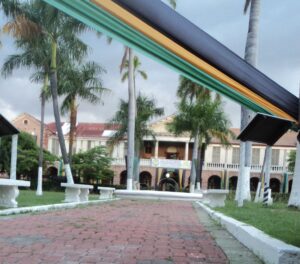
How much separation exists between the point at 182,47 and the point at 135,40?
0.44 meters

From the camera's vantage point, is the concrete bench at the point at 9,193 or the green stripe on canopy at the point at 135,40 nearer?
the green stripe on canopy at the point at 135,40

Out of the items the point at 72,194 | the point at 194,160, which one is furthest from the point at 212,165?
the point at 72,194

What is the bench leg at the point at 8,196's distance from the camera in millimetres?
11742

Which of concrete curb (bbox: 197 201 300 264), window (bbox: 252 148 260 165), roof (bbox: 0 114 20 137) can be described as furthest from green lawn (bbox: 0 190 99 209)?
window (bbox: 252 148 260 165)

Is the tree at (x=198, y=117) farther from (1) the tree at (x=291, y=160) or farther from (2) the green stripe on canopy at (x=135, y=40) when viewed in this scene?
(2) the green stripe on canopy at (x=135, y=40)

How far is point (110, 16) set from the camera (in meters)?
4.09

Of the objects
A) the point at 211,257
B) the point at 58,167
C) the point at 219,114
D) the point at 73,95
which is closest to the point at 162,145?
the point at 58,167

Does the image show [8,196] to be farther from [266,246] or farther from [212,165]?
[212,165]

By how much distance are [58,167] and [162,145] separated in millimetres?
10951

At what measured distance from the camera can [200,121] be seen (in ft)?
110

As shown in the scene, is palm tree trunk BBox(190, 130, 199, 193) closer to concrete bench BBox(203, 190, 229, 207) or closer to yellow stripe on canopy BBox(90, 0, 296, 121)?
concrete bench BBox(203, 190, 229, 207)

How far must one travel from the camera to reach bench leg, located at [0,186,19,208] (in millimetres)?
11742

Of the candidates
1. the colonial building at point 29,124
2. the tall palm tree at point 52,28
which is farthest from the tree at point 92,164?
the tall palm tree at point 52,28

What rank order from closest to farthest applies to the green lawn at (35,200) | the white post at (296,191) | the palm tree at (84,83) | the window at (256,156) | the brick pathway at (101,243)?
the brick pathway at (101,243) < the green lawn at (35,200) < the white post at (296,191) < the palm tree at (84,83) < the window at (256,156)
